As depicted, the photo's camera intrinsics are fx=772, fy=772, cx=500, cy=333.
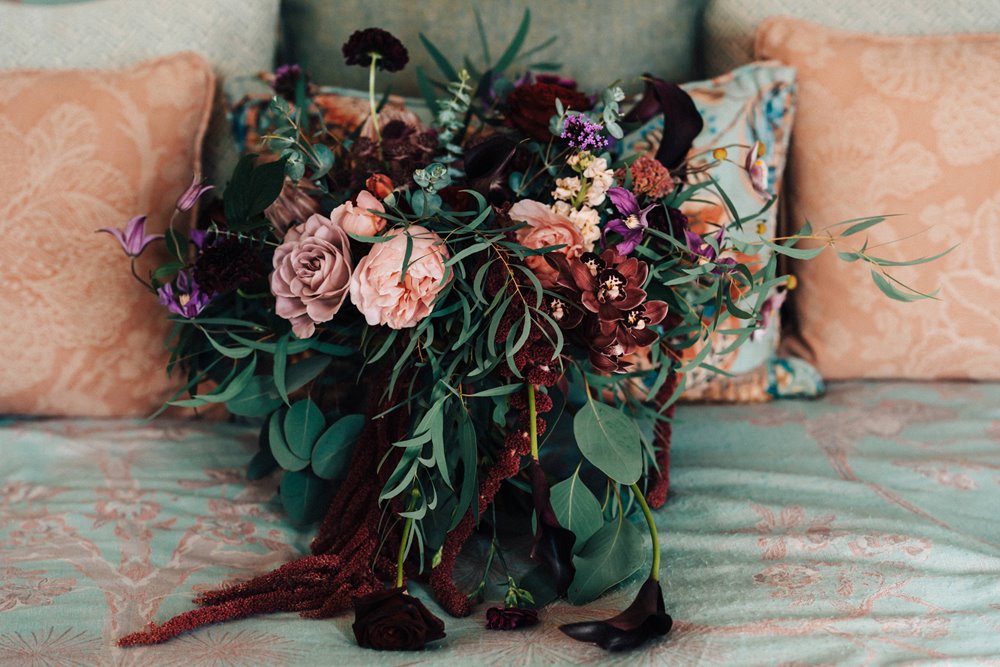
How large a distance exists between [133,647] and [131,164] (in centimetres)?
66


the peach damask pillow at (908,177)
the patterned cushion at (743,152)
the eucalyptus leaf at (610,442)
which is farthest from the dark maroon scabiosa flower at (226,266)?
the peach damask pillow at (908,177)

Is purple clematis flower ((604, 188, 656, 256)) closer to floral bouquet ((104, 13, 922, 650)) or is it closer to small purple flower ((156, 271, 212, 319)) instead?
floral bouquet ((104, 13, 922, 650))

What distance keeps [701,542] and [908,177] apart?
0.63 metres

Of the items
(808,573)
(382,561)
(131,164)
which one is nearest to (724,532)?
(808,573)

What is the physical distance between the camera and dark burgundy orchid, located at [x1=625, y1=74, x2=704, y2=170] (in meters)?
0.87

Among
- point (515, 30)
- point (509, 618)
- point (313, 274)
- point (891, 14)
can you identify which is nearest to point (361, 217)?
point (313, 274)

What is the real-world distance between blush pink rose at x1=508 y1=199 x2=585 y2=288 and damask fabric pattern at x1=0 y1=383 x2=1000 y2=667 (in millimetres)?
319

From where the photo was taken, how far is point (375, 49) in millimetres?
890

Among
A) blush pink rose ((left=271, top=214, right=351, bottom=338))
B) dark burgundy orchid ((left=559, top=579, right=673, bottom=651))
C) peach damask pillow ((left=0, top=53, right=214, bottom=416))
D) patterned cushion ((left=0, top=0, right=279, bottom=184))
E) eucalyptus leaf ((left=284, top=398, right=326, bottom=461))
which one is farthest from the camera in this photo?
patterned cushion ((left=0, top=0, right=279, bottom=184))

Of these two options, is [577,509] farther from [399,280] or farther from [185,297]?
[185,297]

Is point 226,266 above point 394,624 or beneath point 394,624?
above

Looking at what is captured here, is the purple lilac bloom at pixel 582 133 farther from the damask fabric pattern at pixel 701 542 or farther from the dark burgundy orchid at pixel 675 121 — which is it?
the damask fabric pattern at pixel 701 542

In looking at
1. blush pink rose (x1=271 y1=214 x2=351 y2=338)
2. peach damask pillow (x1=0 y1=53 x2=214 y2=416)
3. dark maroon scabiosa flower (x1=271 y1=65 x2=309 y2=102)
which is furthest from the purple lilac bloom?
peach damask pillow (x1=0 y1=53 x2=214 y2=416)

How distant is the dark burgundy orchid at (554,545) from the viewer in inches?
28.5
